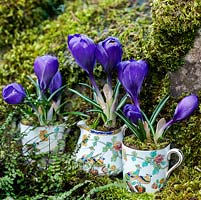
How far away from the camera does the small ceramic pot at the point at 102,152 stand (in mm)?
1474

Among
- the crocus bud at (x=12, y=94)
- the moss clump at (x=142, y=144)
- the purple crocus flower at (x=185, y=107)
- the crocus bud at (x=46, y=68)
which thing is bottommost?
the moss clump at (x=142, y=144)

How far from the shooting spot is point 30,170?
4.83 feet

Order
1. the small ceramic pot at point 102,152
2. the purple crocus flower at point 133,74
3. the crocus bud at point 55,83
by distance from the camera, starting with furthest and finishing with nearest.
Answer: the crocus bud at point 55,83, the small ceramic pot at point 102,152, the purple crocus flower at point 133,74

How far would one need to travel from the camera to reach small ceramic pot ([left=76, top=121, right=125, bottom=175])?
147 centimetres

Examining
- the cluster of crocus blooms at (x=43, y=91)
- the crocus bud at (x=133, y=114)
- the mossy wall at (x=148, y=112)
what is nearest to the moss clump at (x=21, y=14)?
the mossy wall at (x=148, y=112)

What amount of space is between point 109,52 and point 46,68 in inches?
8.5

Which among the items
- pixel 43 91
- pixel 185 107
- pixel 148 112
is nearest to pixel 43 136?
pixel 43 91

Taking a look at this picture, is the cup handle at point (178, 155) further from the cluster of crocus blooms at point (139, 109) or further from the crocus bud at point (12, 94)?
the crocus bud at point (12, 94)

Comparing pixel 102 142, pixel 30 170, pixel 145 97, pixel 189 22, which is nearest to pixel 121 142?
pixel 102 142

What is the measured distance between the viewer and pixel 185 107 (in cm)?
138

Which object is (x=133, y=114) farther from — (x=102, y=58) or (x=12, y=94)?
(x=12, y=94)

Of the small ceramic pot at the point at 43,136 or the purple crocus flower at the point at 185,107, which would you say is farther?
the small ceramic pot at the point at 43,136

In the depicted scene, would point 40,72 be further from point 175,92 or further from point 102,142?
point 175,92

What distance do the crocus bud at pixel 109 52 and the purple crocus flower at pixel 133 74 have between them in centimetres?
2
